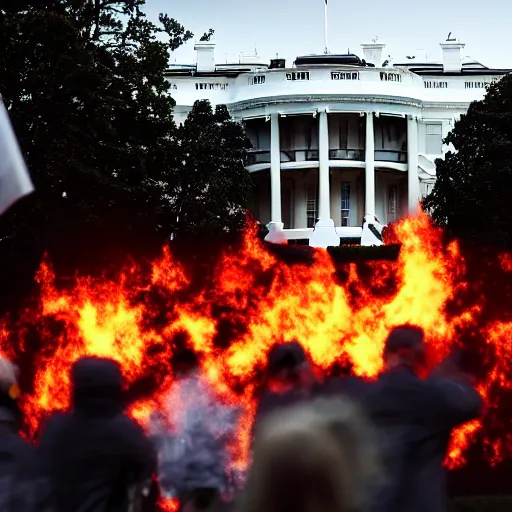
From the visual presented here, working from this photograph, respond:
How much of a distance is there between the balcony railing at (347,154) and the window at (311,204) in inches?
77.2

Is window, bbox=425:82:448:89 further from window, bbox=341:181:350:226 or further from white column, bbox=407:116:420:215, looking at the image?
window, bbox=341:181:350:226

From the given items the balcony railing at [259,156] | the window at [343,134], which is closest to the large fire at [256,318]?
the balcony railing at [259,156]

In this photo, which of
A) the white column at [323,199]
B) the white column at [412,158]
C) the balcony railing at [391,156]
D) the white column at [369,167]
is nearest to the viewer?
the white column at [323,199]

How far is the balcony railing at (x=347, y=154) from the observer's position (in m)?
61.3

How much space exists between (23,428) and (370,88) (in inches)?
1983

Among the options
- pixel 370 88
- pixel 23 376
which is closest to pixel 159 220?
pixel 23 376

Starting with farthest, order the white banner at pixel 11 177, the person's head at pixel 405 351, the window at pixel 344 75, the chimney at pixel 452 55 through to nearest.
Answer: the chimney at pixel 452 55 → the window at pixel 344 75 → the person's head at pixel 405 351 → the white banner at pixel 11 177

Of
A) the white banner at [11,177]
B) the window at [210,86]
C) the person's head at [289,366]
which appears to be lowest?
the person's head at [289,366]

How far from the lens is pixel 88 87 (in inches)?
1183

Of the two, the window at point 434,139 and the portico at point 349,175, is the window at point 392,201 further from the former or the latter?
the window at point 434,139

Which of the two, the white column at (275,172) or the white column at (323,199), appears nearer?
the white column at (323,199)

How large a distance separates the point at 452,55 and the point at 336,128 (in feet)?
28.1

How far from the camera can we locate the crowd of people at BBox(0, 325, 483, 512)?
20.6 feet

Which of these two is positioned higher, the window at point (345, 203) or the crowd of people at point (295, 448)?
the window at point (345, 203)
